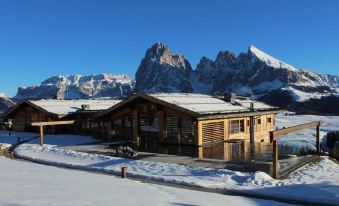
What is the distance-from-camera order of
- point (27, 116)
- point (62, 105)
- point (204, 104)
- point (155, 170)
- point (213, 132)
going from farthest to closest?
1. point (27, 116)
2. point (62, 105)
3. point (204, 104)
4. point (213, 132)
5. point (155, 170)

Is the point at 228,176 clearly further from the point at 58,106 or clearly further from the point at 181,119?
the point at 58,106

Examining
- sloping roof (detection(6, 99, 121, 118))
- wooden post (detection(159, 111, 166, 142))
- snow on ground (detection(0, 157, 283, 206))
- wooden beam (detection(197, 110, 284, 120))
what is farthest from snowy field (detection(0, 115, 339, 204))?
sloping roof (detection(6, 99, 121, 118))

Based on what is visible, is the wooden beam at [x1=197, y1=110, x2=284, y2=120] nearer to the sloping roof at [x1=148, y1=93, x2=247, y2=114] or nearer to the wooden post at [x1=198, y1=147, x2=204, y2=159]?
the sloping roof at [x1=148, y1=93, x2=247, y2=114]

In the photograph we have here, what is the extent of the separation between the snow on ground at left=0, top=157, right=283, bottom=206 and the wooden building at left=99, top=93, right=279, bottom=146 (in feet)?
28.9

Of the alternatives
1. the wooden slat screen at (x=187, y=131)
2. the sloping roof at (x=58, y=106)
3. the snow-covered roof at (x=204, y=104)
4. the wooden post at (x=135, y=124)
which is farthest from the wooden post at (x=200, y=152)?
the sloping roof at (x=58, y=106)

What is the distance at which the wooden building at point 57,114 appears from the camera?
37.4 metres

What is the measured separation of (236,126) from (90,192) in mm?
17471

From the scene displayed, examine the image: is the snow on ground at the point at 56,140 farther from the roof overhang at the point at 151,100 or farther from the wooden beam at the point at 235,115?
the wooden beam at the point at 235,115

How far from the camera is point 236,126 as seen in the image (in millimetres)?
30875

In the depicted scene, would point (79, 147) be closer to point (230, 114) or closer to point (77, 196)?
point (230, 114)

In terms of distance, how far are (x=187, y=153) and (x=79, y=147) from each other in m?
7.40

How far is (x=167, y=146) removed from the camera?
27609mm

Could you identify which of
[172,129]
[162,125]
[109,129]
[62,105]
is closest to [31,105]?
[62,105]

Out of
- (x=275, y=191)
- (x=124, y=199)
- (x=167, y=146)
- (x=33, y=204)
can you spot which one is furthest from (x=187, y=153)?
(x=33, y=204)
